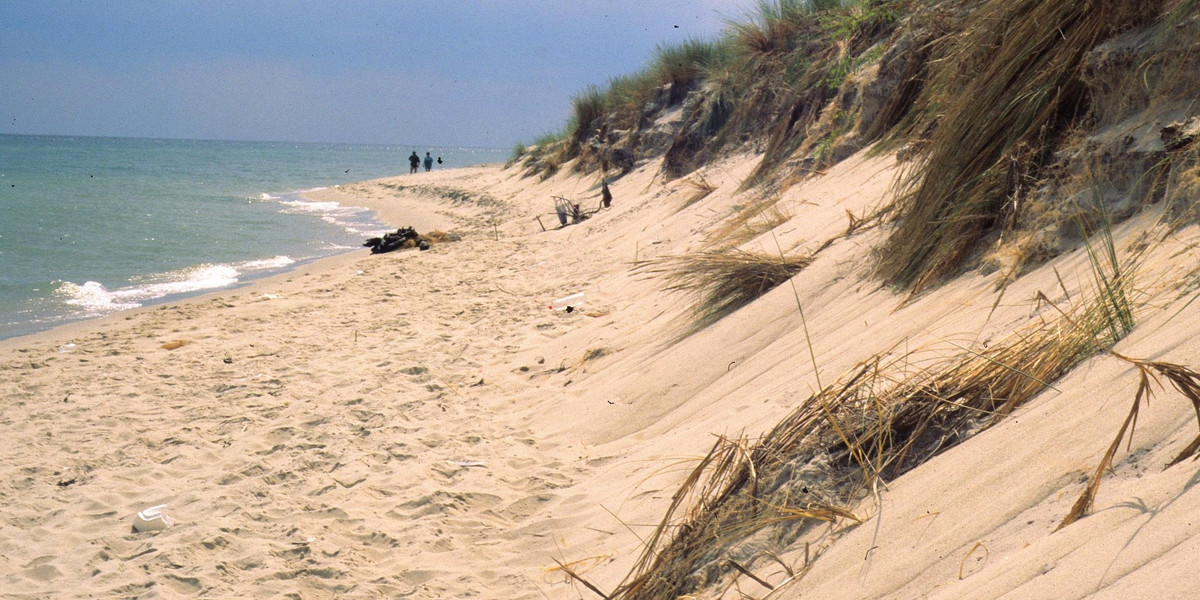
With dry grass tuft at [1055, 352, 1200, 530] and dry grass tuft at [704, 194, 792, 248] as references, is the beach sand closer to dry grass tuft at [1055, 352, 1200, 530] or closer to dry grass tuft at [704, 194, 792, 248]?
dry grass tuft at [1055, 352, 1200, 530]

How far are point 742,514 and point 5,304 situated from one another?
10.0 metres

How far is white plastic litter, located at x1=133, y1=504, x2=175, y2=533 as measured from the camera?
11.9ft

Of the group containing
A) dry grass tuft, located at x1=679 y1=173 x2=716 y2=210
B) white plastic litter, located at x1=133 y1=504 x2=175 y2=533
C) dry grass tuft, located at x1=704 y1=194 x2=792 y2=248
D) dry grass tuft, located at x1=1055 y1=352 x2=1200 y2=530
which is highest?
dry grass tuft, located at x1=679 y1=173 x2=716 y2=210

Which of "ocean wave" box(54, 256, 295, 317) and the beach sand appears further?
"ocean wave" box(54, 256, 295, 317)

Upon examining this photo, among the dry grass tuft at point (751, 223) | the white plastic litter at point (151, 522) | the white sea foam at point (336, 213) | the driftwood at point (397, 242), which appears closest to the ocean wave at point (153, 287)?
the driftwood at point (397, 242)

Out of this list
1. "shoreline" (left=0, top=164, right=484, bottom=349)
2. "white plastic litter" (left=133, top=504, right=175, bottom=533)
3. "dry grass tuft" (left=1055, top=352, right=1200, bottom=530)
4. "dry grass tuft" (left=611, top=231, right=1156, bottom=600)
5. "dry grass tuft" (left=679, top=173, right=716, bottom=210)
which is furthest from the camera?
"dry grass tuft" (left=679, top=173, right=716, bottom=210)

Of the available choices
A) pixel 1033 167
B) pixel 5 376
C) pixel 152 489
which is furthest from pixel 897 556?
pixel 5 376

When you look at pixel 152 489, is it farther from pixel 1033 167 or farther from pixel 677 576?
pixel 1033 167

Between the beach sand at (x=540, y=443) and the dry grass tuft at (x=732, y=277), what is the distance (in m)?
0.13

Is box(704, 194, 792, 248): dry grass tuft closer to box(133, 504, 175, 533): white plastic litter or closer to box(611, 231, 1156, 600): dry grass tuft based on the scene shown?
box(611, 231, 1156, 600): dry grass tuft

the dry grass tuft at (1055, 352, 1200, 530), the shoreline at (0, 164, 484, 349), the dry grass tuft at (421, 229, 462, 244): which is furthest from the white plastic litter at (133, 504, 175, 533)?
the dry grass tuft at (421, 229, 462, 244)

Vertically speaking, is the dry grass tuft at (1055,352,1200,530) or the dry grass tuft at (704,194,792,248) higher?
the dry grass tuft at (704,194,792,248)

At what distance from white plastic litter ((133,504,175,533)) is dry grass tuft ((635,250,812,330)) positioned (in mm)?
2751

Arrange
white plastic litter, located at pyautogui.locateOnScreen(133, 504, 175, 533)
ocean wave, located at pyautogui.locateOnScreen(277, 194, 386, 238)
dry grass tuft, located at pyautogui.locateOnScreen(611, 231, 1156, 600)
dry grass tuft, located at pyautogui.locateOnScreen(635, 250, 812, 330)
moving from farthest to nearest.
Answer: ocean wave, located at pyautogui.locateOnScreen(277, 194, 386, 238) → dry grass tuft, located at pyautogui.locateOnScreen(635, 250, 812, 330) → white plastic litter, located at pyautogui.locateOnScreen(133, 504, 175, 533) → dry grass tuft, located at pyautogui.locateOnScreen(611, 231, 1156, 600)
